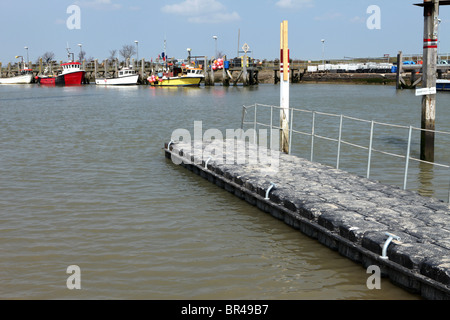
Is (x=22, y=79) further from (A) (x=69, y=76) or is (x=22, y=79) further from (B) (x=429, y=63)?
(B) (x=429, y=63)

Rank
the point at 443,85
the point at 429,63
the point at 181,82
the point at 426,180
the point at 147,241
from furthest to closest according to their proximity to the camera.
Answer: the point at 181,82 < the point at 443,85 < the point at 429,63 < the point at 426,180 < the point at 147,241

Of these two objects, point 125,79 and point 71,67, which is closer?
point 125,79

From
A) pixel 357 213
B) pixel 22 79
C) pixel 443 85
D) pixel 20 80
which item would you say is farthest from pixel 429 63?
pixel 20 80

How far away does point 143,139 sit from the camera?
20422 millimetres

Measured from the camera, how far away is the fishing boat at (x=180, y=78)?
75.9 m

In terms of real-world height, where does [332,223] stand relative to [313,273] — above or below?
above

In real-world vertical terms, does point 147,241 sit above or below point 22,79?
below

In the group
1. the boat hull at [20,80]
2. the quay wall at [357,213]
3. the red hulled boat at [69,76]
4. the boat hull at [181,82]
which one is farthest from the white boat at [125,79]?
the quay wall at [357,213]

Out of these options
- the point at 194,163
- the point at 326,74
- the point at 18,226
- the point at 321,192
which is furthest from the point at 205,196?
the point at 326,74

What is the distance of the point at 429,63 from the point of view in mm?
13086

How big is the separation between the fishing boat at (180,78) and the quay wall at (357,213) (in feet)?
212

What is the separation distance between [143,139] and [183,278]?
14.0 m

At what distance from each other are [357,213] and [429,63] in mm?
6914
